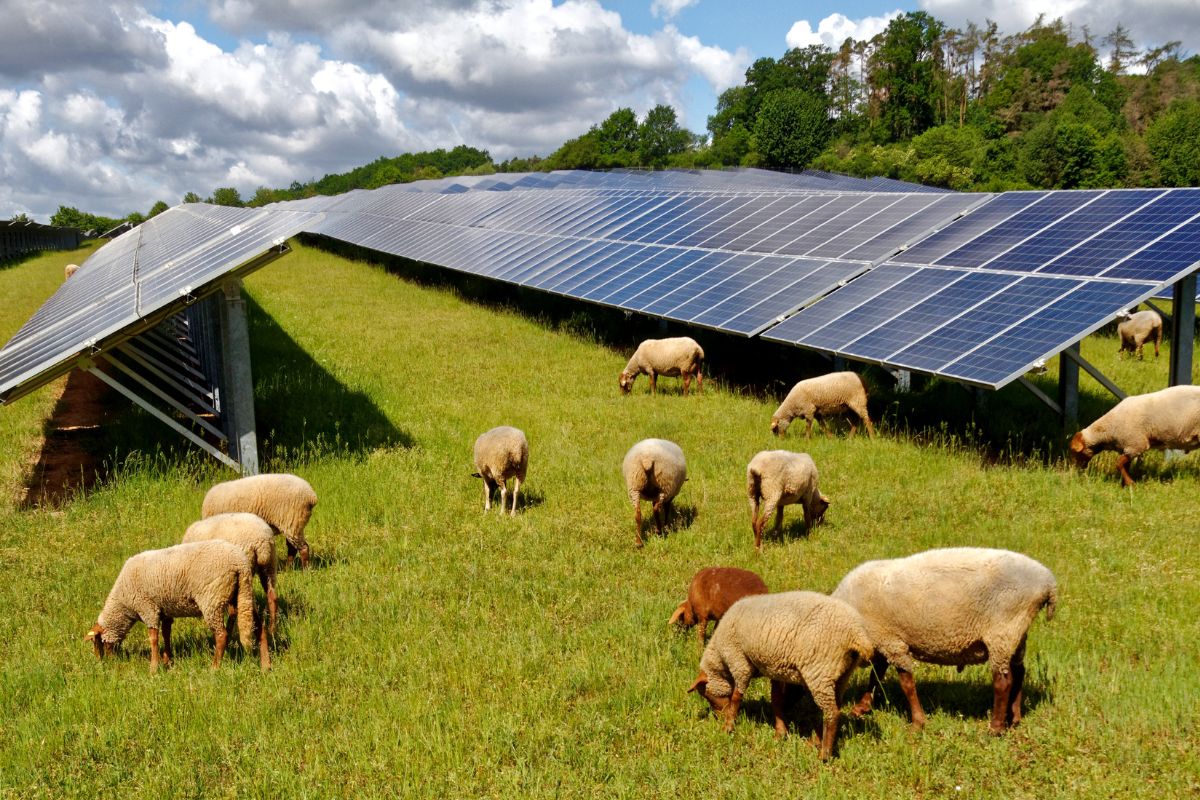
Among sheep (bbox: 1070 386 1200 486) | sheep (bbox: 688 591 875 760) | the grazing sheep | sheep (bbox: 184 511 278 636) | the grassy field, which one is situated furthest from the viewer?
sheep (bbox: 1070 386 1200 486)

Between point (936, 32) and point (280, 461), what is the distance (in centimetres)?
10617

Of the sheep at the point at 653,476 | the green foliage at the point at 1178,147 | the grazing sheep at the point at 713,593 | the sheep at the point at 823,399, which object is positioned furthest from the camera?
the green foliage at the point at 1178,147

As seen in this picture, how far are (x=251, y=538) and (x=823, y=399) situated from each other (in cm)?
866

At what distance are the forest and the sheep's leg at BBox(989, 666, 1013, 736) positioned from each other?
58773mm

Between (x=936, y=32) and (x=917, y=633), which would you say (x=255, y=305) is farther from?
(x=936, y=32)

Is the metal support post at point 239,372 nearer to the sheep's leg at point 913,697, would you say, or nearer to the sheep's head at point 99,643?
the sheep's head at point 99,643

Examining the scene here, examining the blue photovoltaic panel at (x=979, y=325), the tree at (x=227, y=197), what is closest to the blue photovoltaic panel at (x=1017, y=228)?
the blue photovoltaic panel at (x=979, y=325)

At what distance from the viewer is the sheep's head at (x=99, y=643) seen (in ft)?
25.2

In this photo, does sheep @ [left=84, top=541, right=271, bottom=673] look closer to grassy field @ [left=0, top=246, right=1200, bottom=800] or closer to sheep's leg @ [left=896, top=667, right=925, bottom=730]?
grassy field @ [left=0, top=246, right=1200, bottom=800]

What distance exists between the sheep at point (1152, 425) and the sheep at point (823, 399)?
10.7ft

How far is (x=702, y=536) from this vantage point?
9.98m

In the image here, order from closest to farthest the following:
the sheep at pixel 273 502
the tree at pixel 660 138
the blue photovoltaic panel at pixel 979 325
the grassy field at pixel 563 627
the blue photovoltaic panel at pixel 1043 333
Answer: the grassy field at pixel 563 627 → the sheep at pixel 273 502 → the blue photovoltaic panel at pixel 1043 333 → the blue photovoltaic panel at pixel 979 325 → the tree at pixel 660 138

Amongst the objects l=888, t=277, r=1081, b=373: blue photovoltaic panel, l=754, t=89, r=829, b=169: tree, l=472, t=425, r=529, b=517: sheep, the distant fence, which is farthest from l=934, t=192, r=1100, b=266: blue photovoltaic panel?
l=754, t=89, r=829, b=169: tree

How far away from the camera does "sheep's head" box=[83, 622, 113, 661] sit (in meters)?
7.69
